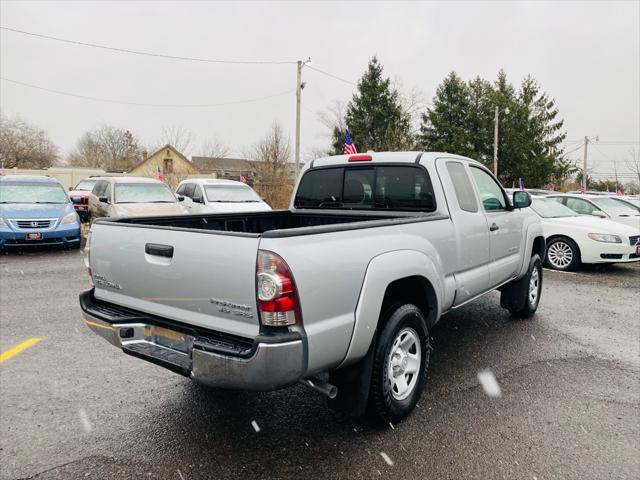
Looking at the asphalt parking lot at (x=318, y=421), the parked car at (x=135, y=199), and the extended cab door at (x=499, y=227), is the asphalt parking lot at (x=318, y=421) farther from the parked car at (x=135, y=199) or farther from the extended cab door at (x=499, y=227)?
the parked car at (x=135, y=199)

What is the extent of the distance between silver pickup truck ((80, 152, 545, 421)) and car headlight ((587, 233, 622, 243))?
6172 mm

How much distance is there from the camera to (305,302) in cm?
244

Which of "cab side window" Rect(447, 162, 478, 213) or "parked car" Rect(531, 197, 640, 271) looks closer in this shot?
"cab side window" Rect(447, 162, 478, 213)

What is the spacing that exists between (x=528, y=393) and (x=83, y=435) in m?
3.33

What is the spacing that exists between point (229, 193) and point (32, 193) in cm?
492

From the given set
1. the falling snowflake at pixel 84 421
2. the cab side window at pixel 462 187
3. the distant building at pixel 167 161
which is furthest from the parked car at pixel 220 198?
the distant building at pixel 167 161

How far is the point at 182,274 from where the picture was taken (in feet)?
8.86

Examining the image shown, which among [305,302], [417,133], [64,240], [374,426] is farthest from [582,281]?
[417,133]

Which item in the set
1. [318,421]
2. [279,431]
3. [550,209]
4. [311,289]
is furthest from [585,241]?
[311,289]

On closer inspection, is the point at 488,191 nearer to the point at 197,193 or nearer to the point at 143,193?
the point at 143,193

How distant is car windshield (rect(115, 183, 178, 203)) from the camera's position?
12352 millimetres

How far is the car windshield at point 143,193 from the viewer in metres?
12.4

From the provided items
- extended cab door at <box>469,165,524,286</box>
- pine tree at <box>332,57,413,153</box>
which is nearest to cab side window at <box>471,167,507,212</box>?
extended cab door at <box>469,165,524,286</box>

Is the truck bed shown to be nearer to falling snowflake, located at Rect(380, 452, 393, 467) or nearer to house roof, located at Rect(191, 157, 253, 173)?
falling snowflake, located at Rect(380, 452, 393, 467)
